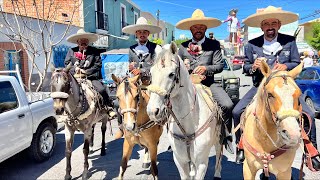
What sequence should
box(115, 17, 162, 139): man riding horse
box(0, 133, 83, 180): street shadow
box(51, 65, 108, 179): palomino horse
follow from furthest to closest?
1. box(0, 133, 83, 180): street shadow
2. box(115, 17, 162, 139): man riding horse
3. box(51, 65, 108, 179): palomino horse

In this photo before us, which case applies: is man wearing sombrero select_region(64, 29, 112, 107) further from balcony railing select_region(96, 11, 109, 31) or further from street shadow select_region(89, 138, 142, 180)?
balcony railing select_region(96, 11, 109, 31)

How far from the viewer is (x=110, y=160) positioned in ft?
20.4

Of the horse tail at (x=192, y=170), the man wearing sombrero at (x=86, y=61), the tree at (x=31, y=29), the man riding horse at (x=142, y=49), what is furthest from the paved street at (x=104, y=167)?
the tree at (x=31, y=29)

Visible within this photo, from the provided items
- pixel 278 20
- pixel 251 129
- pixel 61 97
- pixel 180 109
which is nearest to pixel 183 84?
pixel 180 109

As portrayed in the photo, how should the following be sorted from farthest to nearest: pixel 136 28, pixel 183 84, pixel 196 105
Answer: pixel 136 28 < pixel 196 105 < pixel 183 84

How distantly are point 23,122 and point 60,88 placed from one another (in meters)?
1.52

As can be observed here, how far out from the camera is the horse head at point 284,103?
2.29 metres

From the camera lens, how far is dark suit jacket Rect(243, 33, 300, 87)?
389 centimetres

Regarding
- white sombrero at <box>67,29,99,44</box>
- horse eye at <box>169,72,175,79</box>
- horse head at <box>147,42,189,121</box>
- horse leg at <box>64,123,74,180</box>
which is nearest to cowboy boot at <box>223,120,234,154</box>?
horse head at <box>147,42,189,121</box>

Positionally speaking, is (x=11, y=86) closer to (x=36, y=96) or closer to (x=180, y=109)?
(x=36, y=96)

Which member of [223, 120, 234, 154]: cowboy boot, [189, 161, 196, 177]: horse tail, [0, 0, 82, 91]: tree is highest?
[0, 0, 82, 91]: tree

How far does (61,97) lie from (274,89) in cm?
315

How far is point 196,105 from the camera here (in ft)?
11.4

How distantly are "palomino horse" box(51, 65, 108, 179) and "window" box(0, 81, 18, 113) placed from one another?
3.55 ft
